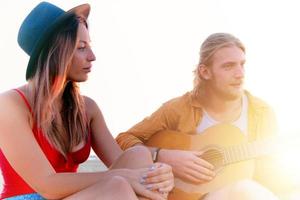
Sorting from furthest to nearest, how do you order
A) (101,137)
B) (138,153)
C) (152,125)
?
(152,125)
(101,137)
(138,153)

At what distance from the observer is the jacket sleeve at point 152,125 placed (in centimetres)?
327

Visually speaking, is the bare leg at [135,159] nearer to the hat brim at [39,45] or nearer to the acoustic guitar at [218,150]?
the hat brim at [39,45]

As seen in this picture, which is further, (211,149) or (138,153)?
(211,149)

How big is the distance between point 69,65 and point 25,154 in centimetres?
48

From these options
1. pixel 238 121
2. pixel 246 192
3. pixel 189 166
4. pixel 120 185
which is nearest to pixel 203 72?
pixel 238 121

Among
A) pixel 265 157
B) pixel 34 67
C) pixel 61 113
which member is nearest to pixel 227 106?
pixel 265 157

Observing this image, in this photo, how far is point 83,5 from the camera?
253 cm

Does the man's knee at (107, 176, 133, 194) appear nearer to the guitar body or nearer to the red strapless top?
the red strapless top

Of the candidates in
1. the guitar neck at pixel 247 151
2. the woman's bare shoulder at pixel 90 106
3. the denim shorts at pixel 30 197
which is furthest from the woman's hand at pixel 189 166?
the denim shorts at pixel 30 197

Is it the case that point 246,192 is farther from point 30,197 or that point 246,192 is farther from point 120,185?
point 30,197

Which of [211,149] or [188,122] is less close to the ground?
[188,122]

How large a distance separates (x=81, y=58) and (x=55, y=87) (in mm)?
195

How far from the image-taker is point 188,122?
328cm

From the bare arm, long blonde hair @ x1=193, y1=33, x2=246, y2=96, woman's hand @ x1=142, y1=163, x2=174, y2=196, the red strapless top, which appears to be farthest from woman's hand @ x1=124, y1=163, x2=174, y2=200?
long blonde hair @ x1=193, y1=33, x2=246, y2=96
